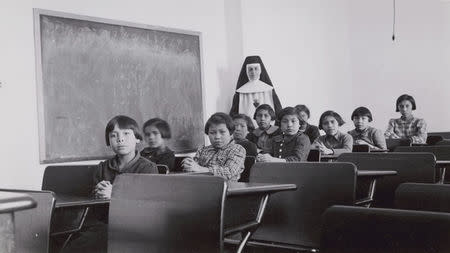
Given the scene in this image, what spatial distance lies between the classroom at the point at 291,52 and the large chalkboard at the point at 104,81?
0.27ft

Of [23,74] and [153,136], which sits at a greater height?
[23,74]

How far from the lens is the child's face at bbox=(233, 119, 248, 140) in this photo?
583 centimetres

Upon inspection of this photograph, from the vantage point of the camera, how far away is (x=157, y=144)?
4.74m

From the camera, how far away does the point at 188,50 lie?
603 cm

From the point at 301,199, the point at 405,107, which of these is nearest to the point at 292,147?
the point at 301,199

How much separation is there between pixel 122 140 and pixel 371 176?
4.44 ft

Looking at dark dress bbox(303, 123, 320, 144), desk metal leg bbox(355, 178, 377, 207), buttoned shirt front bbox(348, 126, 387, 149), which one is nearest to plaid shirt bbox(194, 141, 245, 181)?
desk metal leg bbox(355, 178, 377, 207)

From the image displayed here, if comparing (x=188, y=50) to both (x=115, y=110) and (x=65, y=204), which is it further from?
(x=65, y=204)

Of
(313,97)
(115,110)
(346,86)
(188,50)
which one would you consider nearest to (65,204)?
(115,110)

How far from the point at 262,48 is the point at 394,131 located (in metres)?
2.21

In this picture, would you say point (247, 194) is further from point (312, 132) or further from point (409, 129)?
point (409, 129)

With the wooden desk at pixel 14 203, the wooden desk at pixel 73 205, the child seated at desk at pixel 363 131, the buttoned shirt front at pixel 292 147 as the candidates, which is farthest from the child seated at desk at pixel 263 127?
the wooden desk at pixel 14 203

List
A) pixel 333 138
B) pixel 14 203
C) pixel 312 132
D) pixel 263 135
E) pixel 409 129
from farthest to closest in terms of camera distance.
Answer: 1. pixel 409 129
2. pixel 312 132
3. pixel 333 138
4. pixel 263 135
5. pixel 14 203

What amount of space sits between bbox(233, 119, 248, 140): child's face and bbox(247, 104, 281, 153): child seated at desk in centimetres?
18
